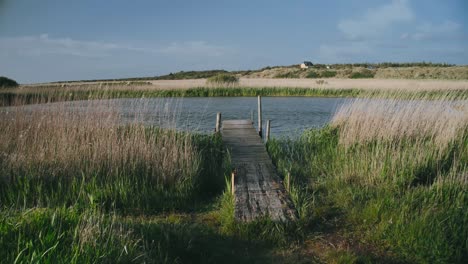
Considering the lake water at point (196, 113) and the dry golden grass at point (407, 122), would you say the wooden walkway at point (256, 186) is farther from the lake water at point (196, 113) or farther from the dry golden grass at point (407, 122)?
the dry golden grass at point (407, 122)

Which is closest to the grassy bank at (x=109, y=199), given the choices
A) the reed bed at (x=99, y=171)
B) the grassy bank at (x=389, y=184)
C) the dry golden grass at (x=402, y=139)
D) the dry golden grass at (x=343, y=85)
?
the reed bed at (x=99, y=171)

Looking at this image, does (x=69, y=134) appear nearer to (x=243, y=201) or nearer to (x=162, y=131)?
(x=162, y=131)

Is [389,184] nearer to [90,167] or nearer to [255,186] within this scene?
[255,186]

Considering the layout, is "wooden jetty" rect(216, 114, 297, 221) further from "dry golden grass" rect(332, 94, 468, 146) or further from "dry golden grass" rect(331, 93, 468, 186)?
"dry golden grass" rect(332, 94, 468, 146)

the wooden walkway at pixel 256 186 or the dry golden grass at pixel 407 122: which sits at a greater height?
the dry golden grass at pixel 407 122

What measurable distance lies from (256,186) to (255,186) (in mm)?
17

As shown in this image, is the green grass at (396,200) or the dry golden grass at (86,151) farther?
the dry golden grass at (86,151)

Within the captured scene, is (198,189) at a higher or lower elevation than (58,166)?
lower

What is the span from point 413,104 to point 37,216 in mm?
9594

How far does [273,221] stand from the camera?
17.9 ft

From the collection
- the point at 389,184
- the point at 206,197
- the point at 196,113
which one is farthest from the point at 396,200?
the point at 196,113

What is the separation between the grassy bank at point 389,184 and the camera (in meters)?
5.06

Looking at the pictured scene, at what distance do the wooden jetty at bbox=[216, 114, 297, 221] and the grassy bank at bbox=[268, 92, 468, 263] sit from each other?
0.29m

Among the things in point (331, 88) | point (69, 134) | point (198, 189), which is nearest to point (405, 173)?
point (198, 189)
